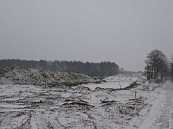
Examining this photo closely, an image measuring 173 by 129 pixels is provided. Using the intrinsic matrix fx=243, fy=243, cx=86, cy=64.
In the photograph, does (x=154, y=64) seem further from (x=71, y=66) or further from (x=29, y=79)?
(x=71, y=66)

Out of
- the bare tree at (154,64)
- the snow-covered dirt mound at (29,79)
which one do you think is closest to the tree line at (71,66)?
the bare tree at (154,64)

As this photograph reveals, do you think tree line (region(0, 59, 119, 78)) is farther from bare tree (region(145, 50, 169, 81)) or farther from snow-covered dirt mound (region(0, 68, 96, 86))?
snow-covered dirt mound (region(0, 68, 96, 86))

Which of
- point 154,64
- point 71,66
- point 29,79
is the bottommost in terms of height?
point 29,79

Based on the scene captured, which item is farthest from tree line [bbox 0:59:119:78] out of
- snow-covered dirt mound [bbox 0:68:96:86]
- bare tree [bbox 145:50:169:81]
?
snow-covered dirt mound [bbox 0:68:96:86]

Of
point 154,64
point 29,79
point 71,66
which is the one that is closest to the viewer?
point 29,79

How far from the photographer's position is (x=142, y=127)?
12.2m

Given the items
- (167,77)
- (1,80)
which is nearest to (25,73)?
(1,80)

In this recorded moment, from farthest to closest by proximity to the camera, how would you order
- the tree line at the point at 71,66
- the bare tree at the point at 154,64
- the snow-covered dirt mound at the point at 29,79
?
the tree line at the point at 71,66
the bare tree at the point at 154,64
the snow-covered dirt mound at the point at 29,79

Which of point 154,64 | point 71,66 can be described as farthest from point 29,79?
point 71,66

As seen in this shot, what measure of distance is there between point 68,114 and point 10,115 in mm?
3580

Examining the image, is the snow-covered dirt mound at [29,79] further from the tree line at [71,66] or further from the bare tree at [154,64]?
the tree line at [71,66]

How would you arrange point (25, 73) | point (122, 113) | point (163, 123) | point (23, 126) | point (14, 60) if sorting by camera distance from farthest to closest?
point (14, 60) → point (25, 73) → point (122, 113) → point (163, 123) → point (23, 126)

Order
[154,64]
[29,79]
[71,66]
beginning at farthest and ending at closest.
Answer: [71,66] < [154,64] < [29,79]

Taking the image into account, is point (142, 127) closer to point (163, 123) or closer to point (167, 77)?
point (163, 123)
